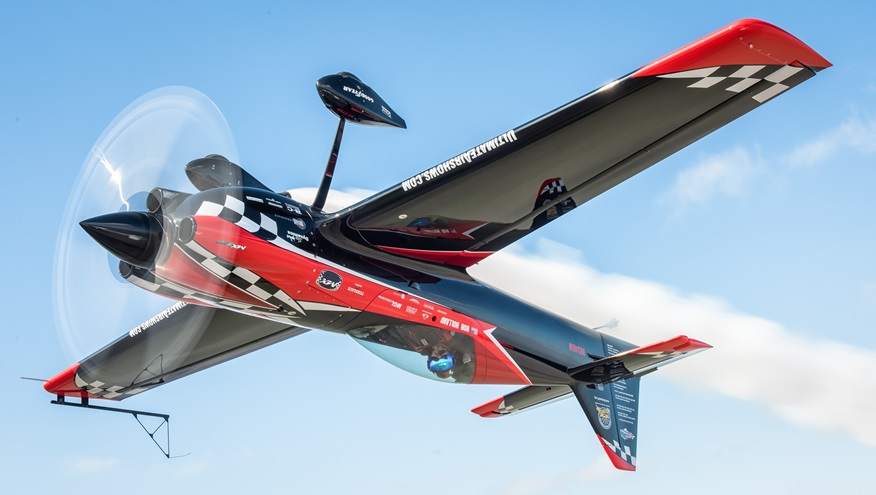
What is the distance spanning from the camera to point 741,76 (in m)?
15.7

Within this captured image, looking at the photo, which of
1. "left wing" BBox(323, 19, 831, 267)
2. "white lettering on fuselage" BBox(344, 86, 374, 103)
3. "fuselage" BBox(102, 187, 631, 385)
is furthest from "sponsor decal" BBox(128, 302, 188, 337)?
"white lettering on fuselage" BBox(344, 86, 374, 103)

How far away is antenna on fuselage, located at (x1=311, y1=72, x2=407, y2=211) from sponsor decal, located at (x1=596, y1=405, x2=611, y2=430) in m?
7.77

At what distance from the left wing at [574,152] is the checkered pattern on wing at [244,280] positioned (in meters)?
1.55

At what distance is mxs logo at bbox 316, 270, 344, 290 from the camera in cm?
1767

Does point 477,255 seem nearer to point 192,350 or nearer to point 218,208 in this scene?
point 218,208

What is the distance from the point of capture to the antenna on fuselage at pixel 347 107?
58.5 feet

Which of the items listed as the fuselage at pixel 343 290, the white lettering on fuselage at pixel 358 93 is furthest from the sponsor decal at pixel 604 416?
the white lettering on fuselage at pixel 358 93

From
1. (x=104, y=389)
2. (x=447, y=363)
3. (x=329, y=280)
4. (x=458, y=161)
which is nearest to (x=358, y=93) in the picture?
(x=458, y=161)

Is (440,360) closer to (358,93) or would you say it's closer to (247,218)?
(247,218)

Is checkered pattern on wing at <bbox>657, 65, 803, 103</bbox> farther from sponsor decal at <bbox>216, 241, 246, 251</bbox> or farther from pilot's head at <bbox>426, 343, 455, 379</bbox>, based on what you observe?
sponsor decal at <bbox>216, 241, 246, 251</bbox>

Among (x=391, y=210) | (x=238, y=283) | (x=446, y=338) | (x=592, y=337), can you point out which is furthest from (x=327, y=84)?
(x=592, y=337)

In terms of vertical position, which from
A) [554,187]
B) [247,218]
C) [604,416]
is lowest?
[604,416]

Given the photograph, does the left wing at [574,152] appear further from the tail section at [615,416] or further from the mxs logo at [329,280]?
the tail section at [615,416]

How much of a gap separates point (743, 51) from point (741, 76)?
2.68 feet
